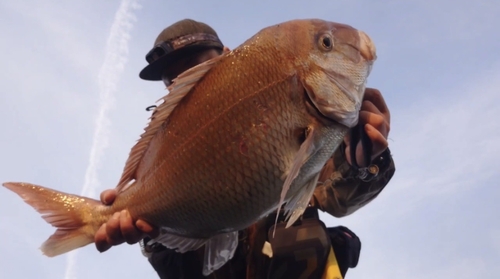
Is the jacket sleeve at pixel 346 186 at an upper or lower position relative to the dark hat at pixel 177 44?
lower

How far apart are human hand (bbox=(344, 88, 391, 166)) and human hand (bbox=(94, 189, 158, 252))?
127 centimetres

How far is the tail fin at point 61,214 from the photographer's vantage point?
3236 millimetres

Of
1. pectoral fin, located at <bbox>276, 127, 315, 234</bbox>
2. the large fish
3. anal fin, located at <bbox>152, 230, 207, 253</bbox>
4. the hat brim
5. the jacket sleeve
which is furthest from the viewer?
the hat brim

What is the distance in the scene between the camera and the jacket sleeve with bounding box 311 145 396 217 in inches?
143

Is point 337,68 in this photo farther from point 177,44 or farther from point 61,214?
point 177,44

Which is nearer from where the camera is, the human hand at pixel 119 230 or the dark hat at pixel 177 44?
the human hand at pixel 119 230

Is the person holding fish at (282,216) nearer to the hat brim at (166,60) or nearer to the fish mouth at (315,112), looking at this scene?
the hat brim at (166,60)

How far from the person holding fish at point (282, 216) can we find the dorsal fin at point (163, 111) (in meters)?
0.16

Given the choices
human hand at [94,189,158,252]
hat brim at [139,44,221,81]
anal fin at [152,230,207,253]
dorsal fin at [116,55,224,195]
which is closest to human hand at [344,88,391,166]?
dorsal fin at [116,55,224,195]

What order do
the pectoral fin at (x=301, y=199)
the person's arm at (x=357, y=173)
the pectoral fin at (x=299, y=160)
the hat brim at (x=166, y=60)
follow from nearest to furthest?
the pectoral fin at (x=299, y=160) → the pectoral fin at (x=301, y=199) → the person's arm at (x=357, y=173) → the hat brim at (x=166, y=60)

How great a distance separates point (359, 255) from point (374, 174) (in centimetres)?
96

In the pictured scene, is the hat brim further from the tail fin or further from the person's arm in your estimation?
the tail fin

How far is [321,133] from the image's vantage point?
2.79 meters

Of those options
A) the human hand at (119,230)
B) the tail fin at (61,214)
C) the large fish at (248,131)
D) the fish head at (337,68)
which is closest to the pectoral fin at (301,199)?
the large fish at (248,131)
